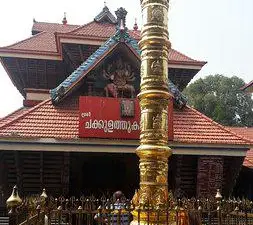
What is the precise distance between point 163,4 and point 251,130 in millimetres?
14716

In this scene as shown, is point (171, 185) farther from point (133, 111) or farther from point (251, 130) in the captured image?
point (251, 130)

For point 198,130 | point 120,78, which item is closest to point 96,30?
point 120,78

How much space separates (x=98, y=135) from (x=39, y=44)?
6.57 metres

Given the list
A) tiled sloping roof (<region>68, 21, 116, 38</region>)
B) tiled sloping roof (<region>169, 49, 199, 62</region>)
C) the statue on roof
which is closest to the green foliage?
tiled sloping roof (<region>169, 49, 199, 62</region>)

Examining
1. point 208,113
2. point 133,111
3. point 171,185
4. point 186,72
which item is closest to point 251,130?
point 186,72

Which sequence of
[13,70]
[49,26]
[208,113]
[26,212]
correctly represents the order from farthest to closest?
1. [208,113]
2. [49,26]
3. [13,70]
4. [26,212]

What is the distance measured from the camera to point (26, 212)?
5477 mm

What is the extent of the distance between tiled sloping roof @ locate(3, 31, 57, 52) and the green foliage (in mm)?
25720

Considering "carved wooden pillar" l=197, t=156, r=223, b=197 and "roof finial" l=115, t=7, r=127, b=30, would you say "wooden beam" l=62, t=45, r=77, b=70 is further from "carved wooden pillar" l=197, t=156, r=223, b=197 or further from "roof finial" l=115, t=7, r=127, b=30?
"carved wooden pillar" l=197, t=156, r=223, b=197

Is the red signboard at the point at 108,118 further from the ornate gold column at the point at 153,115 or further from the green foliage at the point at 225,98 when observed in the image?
the green foliage at the point at 225,98

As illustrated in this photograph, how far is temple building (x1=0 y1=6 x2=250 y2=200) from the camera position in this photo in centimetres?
998

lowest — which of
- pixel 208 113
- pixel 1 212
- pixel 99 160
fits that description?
pixel 1 212

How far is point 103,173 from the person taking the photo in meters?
12.5

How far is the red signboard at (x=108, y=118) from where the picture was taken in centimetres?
989
